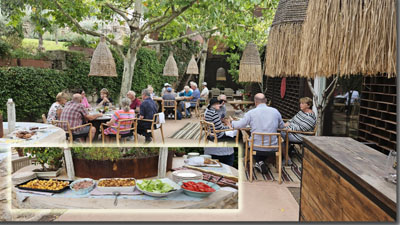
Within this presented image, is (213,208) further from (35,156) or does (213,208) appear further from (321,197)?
(35,156)

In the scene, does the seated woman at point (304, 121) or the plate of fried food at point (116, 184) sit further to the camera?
the seated woman at point (304, 121)

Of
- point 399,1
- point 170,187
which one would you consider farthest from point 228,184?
point 399,1

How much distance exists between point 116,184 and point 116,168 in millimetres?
119

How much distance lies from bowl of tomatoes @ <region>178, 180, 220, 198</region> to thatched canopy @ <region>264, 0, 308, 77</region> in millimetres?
1061

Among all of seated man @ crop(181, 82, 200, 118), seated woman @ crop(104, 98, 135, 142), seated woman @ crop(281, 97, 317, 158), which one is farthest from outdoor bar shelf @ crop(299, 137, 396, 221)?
seated man @ crop(181, 82, 200, 118)

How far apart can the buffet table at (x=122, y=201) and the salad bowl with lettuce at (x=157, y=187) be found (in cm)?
3

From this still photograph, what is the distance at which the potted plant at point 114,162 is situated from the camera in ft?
7.66

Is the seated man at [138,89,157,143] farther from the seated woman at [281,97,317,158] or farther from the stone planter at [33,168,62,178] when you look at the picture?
the stone planter at [33,168,62,178]

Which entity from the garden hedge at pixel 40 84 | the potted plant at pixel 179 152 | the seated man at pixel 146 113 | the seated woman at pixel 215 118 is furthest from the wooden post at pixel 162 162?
the garden hedge at pixel 40 84

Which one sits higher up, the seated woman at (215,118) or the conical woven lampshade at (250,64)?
the conical woven lampshade at (250,64)

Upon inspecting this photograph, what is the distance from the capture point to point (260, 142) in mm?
4871

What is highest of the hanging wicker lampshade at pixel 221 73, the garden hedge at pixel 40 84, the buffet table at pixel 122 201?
the hanging wicker lampshade at pixel 221 73

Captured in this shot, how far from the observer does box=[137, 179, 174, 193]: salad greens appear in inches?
88.8

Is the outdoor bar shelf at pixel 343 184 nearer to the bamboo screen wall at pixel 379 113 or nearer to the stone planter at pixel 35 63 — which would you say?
the bamboo screen wall at pixel 379 113
